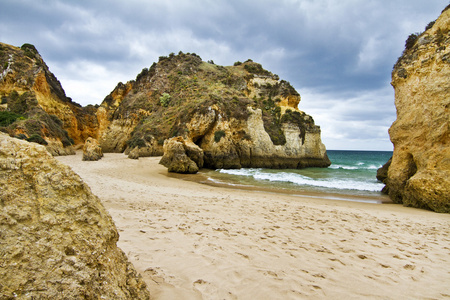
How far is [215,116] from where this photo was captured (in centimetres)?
2200

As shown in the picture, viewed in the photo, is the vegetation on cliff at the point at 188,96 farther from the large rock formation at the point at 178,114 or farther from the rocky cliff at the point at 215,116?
the large rock formation at the point at 178,114

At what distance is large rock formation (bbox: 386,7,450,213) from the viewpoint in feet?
24.8

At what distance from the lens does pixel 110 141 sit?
106ft

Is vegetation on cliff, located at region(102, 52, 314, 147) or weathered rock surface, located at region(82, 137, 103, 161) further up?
vegetation on cliff, located at region(102, 52, 314, 147)

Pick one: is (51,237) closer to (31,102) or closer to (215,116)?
(215,116)

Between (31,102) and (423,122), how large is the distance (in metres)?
32.3

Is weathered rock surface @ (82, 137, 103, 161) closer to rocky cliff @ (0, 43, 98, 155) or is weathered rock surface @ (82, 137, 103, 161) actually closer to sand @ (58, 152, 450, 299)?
rocky cliff @ (0, 43, 98, 155)

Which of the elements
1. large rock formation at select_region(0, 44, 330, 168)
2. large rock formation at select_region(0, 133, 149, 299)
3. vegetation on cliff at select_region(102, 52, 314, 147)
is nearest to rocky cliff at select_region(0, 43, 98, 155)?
large rock formation at select_region(0, 44, 330, 168)

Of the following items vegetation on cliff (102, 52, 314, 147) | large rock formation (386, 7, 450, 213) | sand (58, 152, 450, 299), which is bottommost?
sand (58, 152, 450, 299)

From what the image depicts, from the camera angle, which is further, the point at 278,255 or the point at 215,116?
the point at 215,116

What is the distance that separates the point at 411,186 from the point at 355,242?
6222mm

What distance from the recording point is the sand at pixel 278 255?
2.32 meters

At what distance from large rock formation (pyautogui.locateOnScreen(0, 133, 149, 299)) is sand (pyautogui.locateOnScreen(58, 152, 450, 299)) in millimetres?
663

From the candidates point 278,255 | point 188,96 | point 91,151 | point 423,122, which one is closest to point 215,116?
point 188,96
